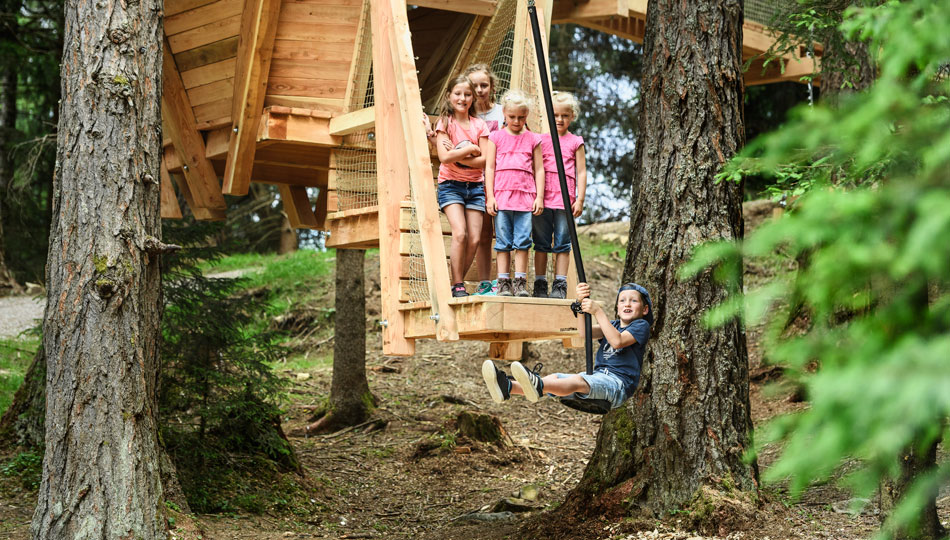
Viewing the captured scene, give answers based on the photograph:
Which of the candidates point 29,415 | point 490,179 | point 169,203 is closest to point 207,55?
point 169,203

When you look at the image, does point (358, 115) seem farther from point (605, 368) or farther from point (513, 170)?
point (605, 368)

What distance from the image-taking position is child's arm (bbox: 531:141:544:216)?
488 centimetres

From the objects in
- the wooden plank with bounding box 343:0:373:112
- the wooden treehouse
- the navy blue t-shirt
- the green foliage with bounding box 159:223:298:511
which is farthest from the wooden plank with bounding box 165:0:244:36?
the navy blue t-shirt

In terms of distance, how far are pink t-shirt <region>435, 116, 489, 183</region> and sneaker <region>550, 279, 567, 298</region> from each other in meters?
0.75

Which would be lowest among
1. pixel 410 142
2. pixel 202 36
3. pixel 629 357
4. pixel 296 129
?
pixel 629 357

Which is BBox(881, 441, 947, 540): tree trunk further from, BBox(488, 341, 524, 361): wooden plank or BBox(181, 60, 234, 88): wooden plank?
BBox(181, 60, 234, 88): wooden plank

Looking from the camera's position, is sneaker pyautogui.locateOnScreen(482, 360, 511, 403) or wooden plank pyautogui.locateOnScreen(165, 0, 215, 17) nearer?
sneaker pyautogui.locateOnScreen(482, 360, 511, 403)

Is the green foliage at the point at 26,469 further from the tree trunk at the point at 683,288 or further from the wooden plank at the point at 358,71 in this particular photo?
the tree trunk at the point at 683,288

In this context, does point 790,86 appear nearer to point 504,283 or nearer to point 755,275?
point 755,275

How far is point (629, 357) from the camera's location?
15.1 ft

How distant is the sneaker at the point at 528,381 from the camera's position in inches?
161

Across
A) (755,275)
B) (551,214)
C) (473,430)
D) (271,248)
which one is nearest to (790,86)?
(755,275)

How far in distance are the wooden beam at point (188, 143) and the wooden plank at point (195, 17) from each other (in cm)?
22

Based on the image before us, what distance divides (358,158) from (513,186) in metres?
1.72
